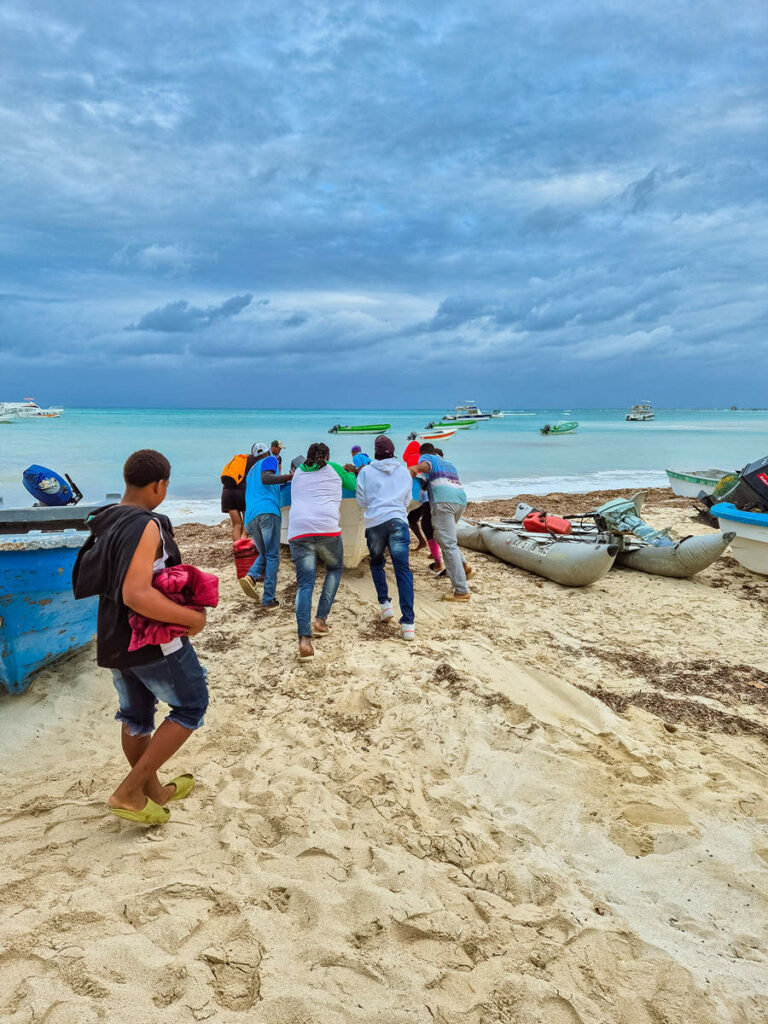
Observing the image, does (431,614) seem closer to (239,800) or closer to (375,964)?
(239,800)

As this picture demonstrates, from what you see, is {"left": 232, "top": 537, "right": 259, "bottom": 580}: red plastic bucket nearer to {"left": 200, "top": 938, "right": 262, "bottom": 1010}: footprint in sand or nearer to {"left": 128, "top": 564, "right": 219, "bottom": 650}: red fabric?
{"left": 128, "top": 564, "right": 219, "bottom": 650}: red fabric

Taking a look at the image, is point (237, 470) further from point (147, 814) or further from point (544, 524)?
point (147, 814)

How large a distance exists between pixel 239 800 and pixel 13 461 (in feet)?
84.7

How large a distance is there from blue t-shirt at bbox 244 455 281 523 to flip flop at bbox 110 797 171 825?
12.0 feet

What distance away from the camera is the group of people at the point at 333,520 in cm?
538

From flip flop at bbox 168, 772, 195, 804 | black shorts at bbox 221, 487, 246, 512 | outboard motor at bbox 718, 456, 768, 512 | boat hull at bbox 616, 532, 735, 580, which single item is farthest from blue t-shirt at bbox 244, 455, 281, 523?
outboard motor at bbox 718, 456, 768, 512

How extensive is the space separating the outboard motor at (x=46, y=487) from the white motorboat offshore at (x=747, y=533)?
8426mm

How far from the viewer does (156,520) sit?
264cm

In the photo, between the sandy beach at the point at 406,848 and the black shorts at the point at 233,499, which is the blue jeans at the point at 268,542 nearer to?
the sandy beach at the point at 406,848

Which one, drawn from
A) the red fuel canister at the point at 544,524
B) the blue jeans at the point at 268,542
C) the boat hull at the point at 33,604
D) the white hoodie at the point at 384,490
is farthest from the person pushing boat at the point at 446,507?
the boat hull at the point at 33,604

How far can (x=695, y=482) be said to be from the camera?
43.1ft

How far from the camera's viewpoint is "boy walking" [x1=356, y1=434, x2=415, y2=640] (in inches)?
225

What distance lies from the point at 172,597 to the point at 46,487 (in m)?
5.54

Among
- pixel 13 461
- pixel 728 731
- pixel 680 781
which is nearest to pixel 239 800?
pixel 680 781
